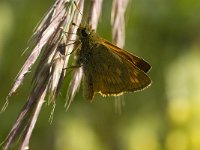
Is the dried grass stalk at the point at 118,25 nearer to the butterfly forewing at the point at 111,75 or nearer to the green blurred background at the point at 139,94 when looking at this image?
the butterfly forewing at the point at 111,75

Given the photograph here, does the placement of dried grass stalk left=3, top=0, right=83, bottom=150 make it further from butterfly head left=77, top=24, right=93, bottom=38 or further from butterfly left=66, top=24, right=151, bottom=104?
butterfly left=66, top=24, right=151, bottom=104

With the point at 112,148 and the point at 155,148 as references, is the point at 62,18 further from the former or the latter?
the point at 112,148

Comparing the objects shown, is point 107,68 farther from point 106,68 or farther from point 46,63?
point 46,63

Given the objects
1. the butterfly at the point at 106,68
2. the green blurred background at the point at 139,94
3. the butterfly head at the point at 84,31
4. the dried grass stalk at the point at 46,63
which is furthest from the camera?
the green blurred background at the point at 139,94

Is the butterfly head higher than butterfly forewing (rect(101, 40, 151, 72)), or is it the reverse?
the butterfly head

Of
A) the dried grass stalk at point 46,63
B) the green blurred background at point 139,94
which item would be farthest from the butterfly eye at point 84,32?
the green blurred background at point 139,94

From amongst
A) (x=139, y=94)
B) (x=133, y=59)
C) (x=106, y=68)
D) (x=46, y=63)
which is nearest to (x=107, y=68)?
(x=106, y=68)

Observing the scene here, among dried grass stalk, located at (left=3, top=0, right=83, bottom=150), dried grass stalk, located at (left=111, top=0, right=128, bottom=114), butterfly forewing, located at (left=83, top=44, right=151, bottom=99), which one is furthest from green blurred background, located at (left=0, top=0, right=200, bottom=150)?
dried grass stalk, located at (left=3, top=0, right=83, bottom=150)
